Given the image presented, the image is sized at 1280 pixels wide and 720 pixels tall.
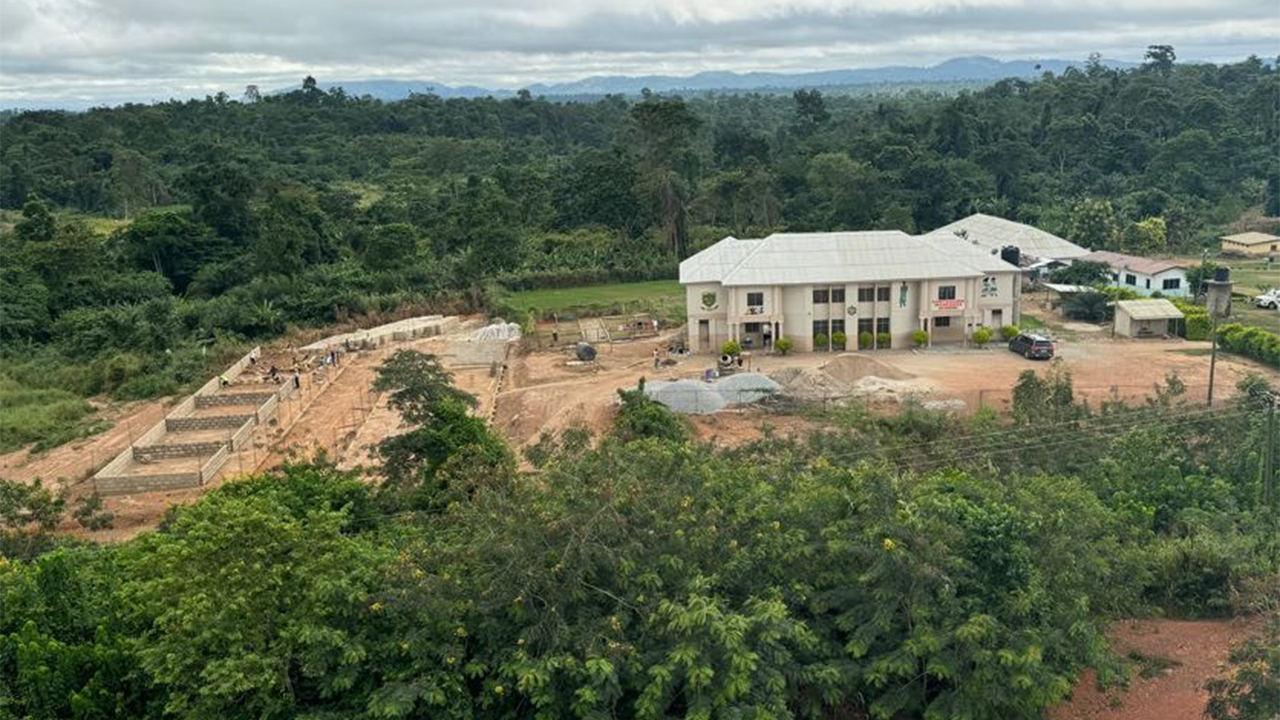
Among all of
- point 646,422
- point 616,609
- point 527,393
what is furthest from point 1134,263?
point 616,609

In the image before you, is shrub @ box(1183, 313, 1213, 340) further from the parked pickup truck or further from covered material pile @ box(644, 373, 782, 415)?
covered material pile @ box(644, 373, 782, 415)

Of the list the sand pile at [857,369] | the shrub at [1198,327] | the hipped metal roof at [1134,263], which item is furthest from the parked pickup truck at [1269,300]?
the sand pile at [857,369]

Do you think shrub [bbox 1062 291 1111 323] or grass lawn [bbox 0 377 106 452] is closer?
grass lawn [bbox 0 377 106 452]

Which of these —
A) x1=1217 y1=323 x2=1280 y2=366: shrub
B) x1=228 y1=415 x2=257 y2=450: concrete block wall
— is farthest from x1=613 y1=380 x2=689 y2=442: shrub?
x1=1217 y1=323 x2=1280 y2=366: shrub

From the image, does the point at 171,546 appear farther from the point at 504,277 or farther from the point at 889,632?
the point at 504,277

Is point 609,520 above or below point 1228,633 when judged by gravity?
above

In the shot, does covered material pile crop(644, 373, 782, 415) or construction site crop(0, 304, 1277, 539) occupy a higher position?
covered material pile crop(644, 373, 782, 415)

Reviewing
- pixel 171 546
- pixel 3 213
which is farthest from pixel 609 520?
pixel 3 213
